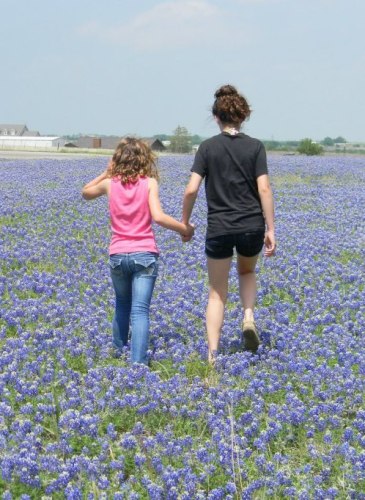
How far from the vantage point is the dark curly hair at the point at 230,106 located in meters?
5.38

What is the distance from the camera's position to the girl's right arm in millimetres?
5238

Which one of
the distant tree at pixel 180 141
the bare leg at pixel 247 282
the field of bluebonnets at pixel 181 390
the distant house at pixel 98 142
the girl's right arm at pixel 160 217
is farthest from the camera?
the distant house at pixel 98 142

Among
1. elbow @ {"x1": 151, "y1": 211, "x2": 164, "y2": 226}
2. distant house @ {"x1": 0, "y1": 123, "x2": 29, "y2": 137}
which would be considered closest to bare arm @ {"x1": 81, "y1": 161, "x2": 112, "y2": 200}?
elbow @ {"x1": 151, "y1": 211, "x2": 164, "y2": 226}

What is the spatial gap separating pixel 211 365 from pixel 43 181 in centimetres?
1405

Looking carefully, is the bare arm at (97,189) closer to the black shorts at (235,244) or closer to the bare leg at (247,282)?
the black shorts at (235,244)

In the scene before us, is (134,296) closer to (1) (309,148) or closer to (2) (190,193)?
(2) (190,193)

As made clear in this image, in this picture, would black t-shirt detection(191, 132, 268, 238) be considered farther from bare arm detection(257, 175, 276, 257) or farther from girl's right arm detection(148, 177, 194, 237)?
girl's right arm detection(148, 177, 194, 237)

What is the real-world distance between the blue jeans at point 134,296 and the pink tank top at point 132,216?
7cm

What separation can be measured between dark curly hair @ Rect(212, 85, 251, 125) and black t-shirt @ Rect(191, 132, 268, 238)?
124 mm

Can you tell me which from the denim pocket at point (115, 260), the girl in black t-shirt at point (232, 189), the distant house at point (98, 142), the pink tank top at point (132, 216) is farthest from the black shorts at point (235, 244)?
the distant house at point (98, 142)

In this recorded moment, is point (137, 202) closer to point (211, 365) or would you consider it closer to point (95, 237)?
point (211, 365)

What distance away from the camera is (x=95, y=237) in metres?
10.2

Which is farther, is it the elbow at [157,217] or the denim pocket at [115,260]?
the denim pocket at [115,260]

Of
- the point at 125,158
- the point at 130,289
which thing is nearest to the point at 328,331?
the point at 130,289
